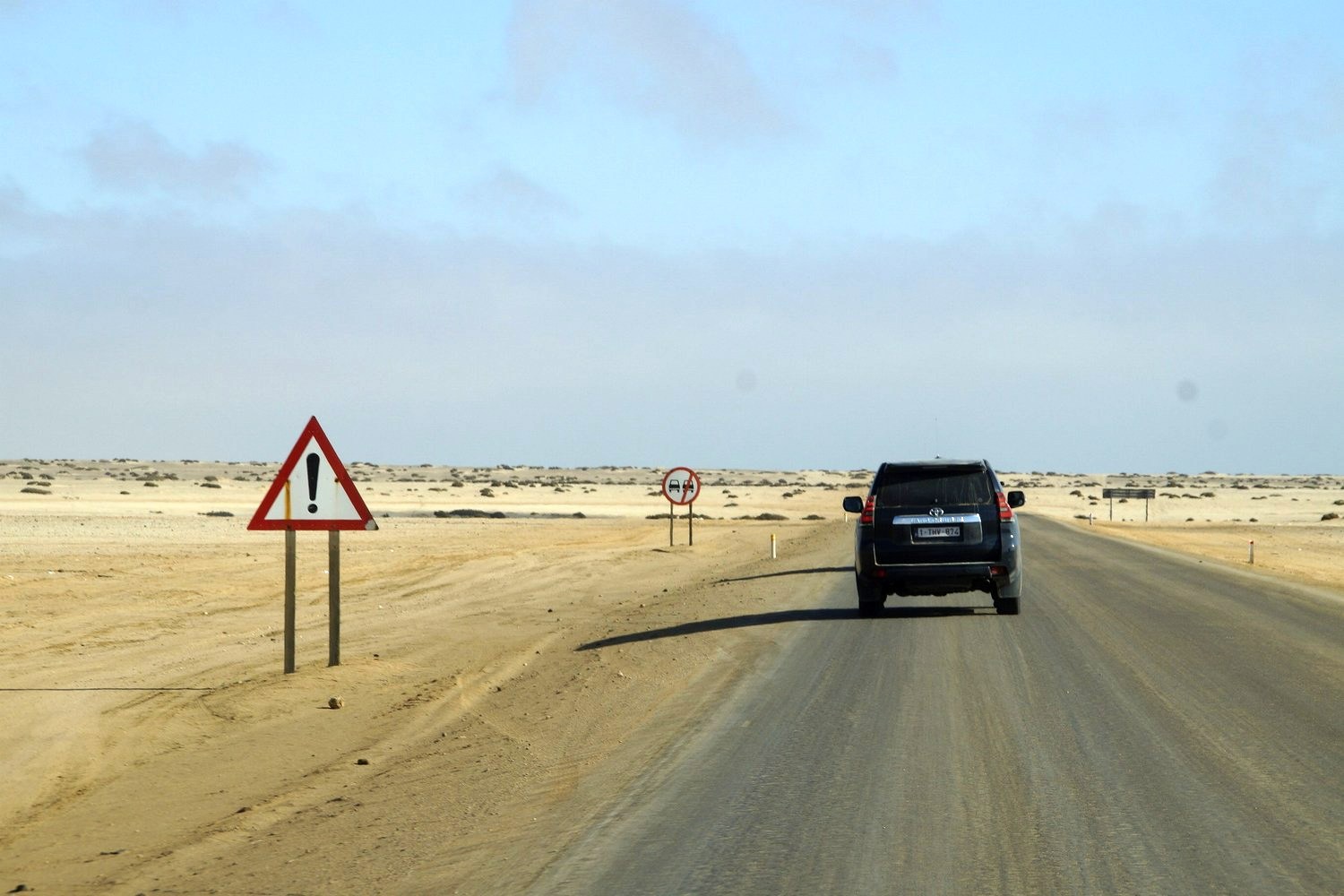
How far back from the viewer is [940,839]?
7051 mm

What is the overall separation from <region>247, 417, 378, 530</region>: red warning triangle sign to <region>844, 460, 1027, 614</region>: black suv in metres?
6.92

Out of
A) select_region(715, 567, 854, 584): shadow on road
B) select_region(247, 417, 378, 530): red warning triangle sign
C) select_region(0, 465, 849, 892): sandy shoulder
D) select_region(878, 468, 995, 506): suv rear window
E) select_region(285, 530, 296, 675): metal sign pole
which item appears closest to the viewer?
select_region(0, 465, 849, 892): sandy shoulder

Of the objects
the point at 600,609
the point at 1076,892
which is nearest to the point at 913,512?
the point at 600,609

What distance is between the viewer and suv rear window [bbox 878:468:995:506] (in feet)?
58.8

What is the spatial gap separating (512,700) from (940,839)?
580 centimetres

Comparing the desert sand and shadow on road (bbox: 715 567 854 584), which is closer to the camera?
the desert sand

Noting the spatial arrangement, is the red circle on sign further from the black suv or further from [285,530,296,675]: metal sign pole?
[285,530,296,675]: metal sign pole

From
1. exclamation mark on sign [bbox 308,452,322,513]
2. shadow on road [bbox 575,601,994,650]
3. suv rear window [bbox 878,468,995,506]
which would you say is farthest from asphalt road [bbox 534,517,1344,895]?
exclamation mark on sign [bbox 308,452,322,513]

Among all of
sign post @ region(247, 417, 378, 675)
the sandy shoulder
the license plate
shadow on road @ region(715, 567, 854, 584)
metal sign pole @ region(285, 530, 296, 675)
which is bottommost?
the sandy shoulder

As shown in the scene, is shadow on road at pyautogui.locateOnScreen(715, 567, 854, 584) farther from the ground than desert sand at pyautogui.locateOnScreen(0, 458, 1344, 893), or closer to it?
farther from the ground

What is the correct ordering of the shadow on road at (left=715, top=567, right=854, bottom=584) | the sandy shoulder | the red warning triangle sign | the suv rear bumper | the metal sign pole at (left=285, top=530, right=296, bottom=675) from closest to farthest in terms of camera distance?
the sandy shoulder → the red warning triangle sign → the metal sign pole at (left=285, top=530, right=296, bottom=675) → the suv rear bumper → the shadow on road at (left=715, top=567, right=854, bottom=584)

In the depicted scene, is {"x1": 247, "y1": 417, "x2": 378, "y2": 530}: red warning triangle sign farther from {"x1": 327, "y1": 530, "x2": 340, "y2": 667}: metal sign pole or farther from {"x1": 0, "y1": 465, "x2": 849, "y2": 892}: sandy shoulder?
{"x1": 0, "y1": 465, "x2": 849, "y2": 892}: sandy shoulder

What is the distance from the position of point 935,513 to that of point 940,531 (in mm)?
248

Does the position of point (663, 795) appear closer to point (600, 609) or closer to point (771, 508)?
point (600, 609)
